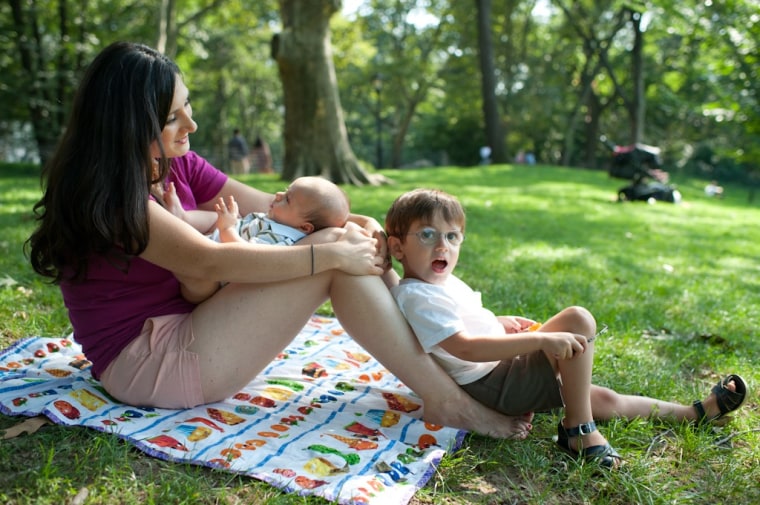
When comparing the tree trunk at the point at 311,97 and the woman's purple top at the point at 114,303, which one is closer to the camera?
the woman's purple top at the point at 114,303

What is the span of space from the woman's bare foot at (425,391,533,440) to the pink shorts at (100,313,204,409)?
92cm

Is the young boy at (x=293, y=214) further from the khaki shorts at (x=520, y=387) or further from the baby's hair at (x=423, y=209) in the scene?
the khaki shorts at (x=520, y=387)

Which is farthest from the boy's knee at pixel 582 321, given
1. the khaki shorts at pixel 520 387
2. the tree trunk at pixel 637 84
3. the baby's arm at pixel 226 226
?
the tree trunk at pixel 637 84

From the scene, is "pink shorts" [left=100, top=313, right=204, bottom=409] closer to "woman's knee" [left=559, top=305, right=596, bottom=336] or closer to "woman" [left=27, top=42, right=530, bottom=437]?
"woman" [left=27, top=42, right=530, bottom=437]

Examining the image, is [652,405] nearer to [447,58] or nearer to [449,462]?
[449,462]

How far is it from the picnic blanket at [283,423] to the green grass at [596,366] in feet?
0.21

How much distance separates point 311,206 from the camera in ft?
8.57

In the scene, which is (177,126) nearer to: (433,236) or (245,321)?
(245,321)

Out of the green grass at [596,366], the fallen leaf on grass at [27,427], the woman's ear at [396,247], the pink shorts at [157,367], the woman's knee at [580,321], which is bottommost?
the green grass at [596,366]

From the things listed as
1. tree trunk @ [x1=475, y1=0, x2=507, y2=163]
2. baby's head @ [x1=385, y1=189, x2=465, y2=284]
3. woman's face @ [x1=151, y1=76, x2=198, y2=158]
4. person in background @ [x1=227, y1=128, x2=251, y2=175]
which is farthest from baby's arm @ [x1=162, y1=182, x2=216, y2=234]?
person in background @ [x1=227, y1=128, x2=251, y2=175]

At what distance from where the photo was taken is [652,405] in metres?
2.62

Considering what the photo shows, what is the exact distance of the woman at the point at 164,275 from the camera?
2.10 m

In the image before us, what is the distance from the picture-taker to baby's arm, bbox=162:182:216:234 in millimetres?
2521

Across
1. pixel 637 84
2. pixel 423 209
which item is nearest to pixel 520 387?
pixel 423 209
